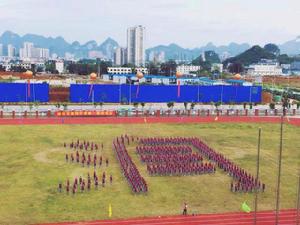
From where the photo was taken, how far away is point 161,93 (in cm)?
Result: 6919

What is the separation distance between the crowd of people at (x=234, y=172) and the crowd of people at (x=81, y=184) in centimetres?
838

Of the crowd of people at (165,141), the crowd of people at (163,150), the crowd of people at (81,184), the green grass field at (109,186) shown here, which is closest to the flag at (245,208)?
the green grass field at (109,186)

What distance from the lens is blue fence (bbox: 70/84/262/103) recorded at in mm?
65938

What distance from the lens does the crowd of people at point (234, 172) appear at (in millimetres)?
27078

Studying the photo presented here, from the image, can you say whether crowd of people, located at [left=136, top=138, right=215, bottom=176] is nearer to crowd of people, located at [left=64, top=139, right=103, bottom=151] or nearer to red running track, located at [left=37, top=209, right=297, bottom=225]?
crowd of people, located at [left=64, top=139, right=103, bottom=151]

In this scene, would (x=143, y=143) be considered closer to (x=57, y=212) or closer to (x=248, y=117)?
(x=57, y=212)

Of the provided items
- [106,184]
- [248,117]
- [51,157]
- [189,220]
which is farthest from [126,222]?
[248,117]

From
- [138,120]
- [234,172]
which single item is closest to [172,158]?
[234,172]

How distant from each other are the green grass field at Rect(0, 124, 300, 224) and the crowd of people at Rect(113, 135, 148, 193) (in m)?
0.48

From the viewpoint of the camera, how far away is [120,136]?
42000 mm

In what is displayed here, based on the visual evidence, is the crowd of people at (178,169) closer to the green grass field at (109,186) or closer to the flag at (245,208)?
the green grass field at (109,186)

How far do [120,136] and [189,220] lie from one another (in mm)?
20390

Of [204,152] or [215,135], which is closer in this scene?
[204,152]

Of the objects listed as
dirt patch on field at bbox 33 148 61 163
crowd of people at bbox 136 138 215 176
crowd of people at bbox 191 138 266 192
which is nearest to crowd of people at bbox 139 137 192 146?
crowd of people at bbox 136 138 215 176
